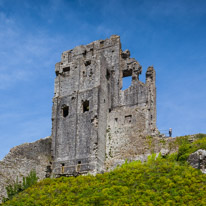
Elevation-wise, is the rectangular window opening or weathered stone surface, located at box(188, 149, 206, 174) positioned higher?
the rectangular window opening

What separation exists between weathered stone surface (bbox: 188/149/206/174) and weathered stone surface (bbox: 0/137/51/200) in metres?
10.9

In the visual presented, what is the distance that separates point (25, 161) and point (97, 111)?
6.03m

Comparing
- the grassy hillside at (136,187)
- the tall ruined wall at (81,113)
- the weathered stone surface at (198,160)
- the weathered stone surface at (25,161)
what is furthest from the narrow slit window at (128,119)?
the weathered stone surface at (198,160)

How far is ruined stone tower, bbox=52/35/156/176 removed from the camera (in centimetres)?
2964

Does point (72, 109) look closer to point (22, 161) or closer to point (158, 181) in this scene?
point (22, 161)

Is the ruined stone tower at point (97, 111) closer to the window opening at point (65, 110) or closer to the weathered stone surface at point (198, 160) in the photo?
the window opening at point (65, 110)

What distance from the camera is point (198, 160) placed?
78.6 ft

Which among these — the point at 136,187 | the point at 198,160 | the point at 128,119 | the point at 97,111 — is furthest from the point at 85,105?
the point at 198,160

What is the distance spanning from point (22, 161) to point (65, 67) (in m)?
8.57

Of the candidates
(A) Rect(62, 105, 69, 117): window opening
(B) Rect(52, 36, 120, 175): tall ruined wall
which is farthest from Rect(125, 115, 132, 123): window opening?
(A) Rect(62, 105, 69, 117): window opening

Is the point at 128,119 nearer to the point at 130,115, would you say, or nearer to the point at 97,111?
the point at 130,115

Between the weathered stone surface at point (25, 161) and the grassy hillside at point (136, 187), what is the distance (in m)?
1.90

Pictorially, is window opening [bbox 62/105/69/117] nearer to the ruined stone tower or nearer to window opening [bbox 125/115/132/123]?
the ruined stone tower

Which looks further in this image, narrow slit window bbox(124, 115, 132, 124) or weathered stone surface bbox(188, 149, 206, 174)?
narrow slit window bbox(124, 115, 132, 124)
